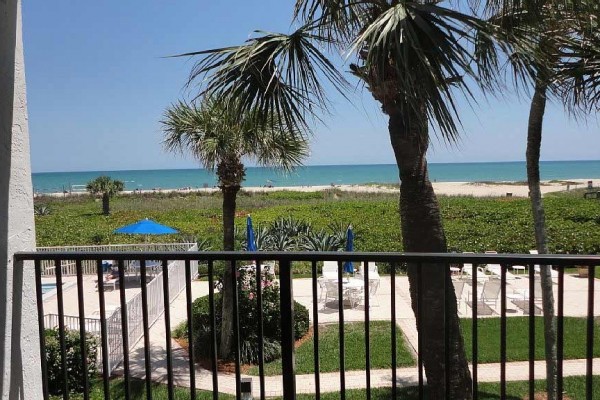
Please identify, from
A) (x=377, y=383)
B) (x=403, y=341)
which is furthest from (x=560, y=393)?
(x=403, y=341)

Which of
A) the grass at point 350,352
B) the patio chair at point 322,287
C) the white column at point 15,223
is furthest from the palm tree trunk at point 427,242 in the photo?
the patio chair at point 322,287

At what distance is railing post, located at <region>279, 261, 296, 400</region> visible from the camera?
84.7 inches

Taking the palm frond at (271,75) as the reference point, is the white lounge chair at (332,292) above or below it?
below

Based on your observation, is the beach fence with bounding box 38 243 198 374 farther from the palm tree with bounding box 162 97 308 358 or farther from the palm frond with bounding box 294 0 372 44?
the palm frond with bounding box 294 0 372 44

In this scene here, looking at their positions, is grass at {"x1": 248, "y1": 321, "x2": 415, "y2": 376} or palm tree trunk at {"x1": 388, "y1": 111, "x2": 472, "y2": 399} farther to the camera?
grass at {"x1": 248, "y1": 321, "x2": 415, "y2": 376}

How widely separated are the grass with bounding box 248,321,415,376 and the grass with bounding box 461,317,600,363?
1199mm

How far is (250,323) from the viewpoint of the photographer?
812 cm

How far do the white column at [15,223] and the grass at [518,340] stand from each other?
6.34 m

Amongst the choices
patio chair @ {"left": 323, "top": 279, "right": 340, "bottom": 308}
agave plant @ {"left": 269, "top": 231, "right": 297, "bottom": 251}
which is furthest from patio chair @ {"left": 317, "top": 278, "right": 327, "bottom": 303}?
agave plant @ {"left": 269, "top": 231, "right": 297, "bottom": 251}

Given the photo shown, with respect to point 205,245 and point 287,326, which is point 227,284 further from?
point 205,245

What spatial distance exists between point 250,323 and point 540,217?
4928mm

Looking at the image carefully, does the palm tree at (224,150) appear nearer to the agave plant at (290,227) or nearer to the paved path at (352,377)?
the paved path at (352,377)

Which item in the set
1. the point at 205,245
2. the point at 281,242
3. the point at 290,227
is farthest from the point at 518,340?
the point at 205,245

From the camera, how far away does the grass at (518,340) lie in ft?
23.9
